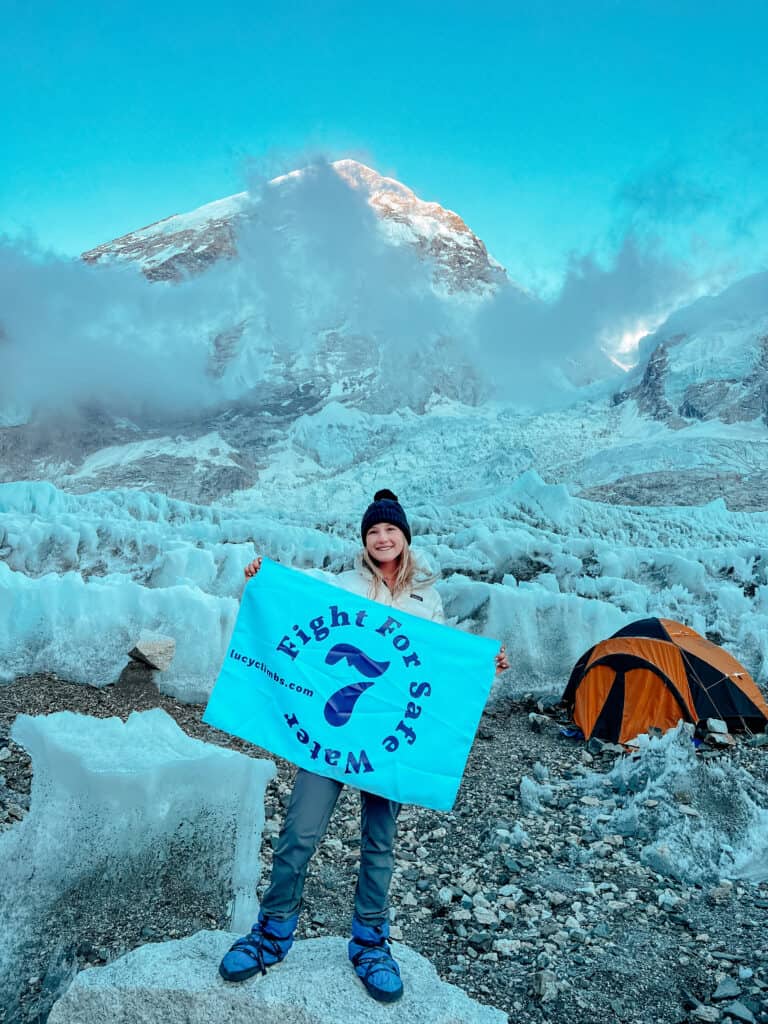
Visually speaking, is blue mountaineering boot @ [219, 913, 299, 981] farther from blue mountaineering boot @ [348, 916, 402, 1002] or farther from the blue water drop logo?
the blue water drop logo

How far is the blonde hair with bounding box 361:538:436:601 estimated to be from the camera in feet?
8.77

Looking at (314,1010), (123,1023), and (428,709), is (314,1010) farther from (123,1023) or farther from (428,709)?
(428,709)

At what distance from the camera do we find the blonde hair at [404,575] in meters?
2.67

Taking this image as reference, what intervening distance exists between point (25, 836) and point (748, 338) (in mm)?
66243

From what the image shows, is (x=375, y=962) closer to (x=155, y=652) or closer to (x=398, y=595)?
(x=398, y=595)

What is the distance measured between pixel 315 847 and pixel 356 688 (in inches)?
22.9

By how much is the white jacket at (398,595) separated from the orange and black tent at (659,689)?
15.9ft

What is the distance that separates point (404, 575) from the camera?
2.68 metres

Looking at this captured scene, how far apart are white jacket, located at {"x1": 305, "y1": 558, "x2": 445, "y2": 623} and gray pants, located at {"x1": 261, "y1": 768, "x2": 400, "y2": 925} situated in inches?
27.8

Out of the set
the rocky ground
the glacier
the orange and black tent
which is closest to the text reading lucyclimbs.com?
the glacier

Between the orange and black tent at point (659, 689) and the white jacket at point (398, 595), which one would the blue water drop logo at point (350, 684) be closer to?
the white jacket at point (398, 595)

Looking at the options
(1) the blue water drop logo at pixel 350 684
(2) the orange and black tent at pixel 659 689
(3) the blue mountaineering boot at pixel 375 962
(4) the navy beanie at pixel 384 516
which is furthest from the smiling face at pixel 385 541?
(2) the orange and black tent at pixel 659 689

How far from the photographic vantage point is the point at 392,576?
Answer: 8.87 feet

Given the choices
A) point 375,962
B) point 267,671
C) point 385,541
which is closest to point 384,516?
point 385,541
